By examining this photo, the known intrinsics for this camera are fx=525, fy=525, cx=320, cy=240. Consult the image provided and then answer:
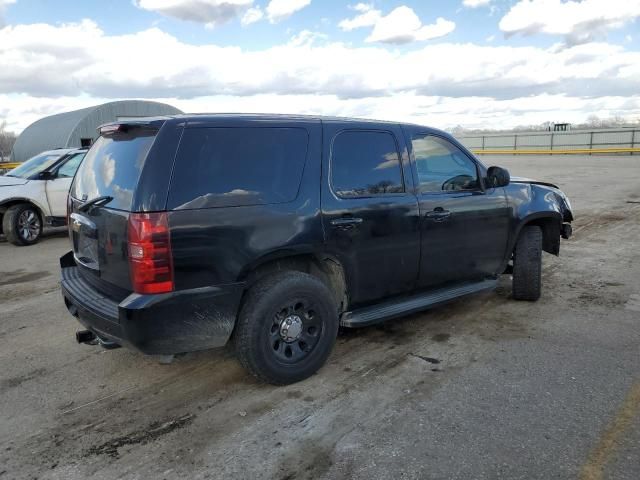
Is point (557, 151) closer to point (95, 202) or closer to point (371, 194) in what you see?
point (371, 194)

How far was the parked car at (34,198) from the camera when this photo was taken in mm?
9242

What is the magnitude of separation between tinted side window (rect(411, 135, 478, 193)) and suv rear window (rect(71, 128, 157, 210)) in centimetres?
220

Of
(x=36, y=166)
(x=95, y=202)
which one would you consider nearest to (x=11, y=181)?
(x=36, y=166)

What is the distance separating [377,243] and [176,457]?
2023 mm

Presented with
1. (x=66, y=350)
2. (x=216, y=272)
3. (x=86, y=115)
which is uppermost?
(x=86, y=115)

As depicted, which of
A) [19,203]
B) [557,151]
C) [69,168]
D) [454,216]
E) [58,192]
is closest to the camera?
[454,216]

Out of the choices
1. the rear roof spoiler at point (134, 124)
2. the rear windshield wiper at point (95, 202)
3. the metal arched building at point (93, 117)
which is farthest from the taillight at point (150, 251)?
the metal arched building at point (93, 117)

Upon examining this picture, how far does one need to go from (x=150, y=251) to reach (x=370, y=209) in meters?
1.66

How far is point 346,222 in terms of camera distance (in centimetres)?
378

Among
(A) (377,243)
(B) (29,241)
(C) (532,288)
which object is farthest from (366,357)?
(B) (29,241)

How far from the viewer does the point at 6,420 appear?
3281 mm

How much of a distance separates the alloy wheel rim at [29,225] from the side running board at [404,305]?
767 centimetres

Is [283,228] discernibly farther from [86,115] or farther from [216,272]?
[86,115]

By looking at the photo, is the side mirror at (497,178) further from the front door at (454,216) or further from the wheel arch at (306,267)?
the wheel arch at (306,267)
